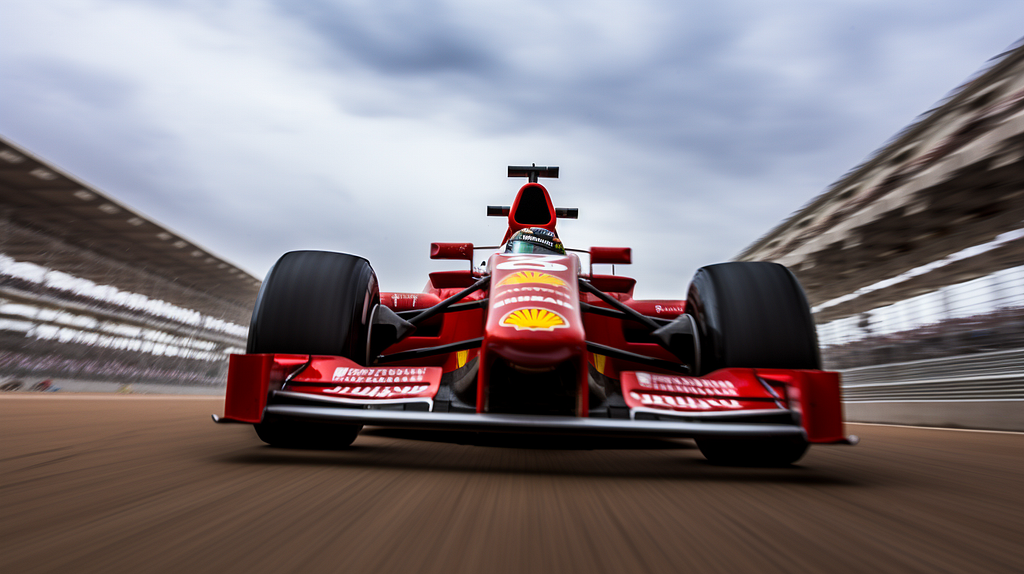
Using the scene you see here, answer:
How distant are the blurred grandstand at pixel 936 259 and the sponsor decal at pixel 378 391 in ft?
17.5

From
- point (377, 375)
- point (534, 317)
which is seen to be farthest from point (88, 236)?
point (534, 317)

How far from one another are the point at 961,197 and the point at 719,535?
633cm

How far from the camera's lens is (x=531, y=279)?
2879 millimetres

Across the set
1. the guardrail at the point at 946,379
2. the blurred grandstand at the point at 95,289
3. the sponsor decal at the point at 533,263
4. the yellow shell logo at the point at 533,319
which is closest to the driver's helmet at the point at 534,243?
the sponsor decal at the point at 533,263

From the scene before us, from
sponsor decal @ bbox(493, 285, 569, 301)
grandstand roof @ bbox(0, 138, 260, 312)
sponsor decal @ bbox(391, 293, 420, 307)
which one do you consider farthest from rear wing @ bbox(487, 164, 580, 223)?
grandstand roof @ bbox(0, 138, 260, 312)

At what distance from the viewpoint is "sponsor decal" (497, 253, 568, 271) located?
3.02m

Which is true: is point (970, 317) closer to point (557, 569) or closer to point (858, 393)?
point (858, 393)

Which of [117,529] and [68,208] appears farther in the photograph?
[68,208]

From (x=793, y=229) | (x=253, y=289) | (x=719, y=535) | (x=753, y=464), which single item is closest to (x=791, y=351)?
(x=753, y=464)

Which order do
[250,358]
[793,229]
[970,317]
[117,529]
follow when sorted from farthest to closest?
[793,229] → [970,317] → [250,358] → [117,529]

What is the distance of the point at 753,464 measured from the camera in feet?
9.43

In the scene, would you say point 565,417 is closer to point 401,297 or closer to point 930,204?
point 401,297

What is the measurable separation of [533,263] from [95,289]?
17.5 metres

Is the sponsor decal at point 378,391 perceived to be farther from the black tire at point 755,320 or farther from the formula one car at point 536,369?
the black tire at point 755,320
